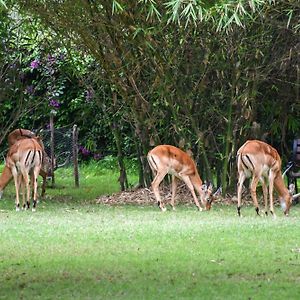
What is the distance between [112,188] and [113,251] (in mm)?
9589

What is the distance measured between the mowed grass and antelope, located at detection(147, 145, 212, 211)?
2.78 ft

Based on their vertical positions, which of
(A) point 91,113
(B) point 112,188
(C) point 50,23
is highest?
(C) point 50,23

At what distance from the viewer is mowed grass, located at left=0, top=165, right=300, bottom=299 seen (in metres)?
7.62

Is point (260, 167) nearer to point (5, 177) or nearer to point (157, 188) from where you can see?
point (157, 188)

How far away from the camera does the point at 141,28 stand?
13.7m

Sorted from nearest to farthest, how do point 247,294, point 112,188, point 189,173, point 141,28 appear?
point 247,294, point 141,28, point 189,173, point 112,188

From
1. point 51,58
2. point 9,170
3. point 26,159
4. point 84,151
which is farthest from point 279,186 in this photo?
point 84,151

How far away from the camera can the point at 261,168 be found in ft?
45.3

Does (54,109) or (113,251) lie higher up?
(54,109)

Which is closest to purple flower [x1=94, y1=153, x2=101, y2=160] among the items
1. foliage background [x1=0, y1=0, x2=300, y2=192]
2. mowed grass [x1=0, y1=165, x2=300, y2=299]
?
foliage background [x1=0, y1=0, x2=300, y2=192]

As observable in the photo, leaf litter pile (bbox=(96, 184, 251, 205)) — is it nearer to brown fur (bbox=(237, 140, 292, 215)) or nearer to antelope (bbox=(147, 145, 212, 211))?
antelope (bbox=(147, 145, 212, 211))

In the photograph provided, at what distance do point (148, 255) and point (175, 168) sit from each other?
557 cm

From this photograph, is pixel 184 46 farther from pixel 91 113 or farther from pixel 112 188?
pixel 91 113

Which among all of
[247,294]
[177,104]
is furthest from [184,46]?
[247,294]
